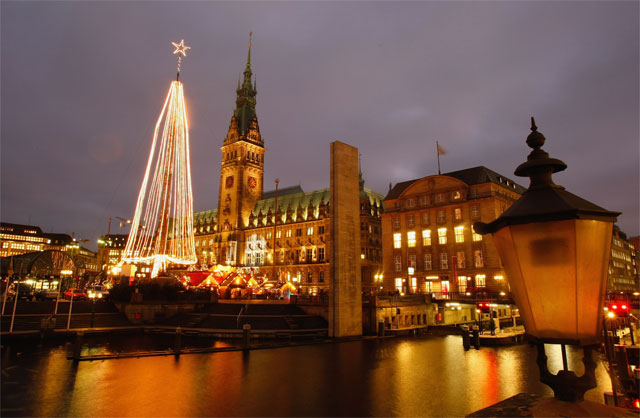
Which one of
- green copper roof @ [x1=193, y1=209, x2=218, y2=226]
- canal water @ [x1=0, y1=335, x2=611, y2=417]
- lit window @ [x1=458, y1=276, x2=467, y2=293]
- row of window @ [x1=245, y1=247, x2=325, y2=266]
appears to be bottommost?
canal water @ [x1=0, y1=335, x2=611, y2=417]

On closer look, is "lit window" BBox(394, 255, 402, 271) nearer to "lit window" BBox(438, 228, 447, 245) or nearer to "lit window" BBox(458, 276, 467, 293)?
"lit window" BBox(438, 228, 447, 245)

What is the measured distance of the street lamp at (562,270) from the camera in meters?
4.11

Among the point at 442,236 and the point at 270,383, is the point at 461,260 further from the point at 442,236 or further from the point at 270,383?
the point at 270,383

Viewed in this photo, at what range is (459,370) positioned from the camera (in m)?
23.4

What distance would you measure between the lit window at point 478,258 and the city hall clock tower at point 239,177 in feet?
224

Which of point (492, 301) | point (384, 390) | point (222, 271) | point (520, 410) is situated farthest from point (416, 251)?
point (520, 410)

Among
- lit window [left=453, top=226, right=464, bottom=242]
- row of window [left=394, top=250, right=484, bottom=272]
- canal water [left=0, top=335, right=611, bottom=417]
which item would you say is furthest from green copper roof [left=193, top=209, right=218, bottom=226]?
canal water [left=0, top=335, right=611, bottom=417]

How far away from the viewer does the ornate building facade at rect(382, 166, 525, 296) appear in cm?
6262

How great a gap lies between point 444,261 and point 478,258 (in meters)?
6.02

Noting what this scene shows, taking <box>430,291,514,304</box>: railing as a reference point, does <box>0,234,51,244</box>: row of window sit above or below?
above

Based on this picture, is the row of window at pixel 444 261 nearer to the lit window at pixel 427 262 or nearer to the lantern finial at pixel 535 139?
the lit window at pixel 427 262

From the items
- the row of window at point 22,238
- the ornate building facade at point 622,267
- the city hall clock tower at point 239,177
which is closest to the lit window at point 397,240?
the city hall clock tower at point 239,177

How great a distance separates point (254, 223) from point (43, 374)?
94851 millimetres

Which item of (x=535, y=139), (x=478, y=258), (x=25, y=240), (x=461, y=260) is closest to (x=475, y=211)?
(x=478, y=258)
